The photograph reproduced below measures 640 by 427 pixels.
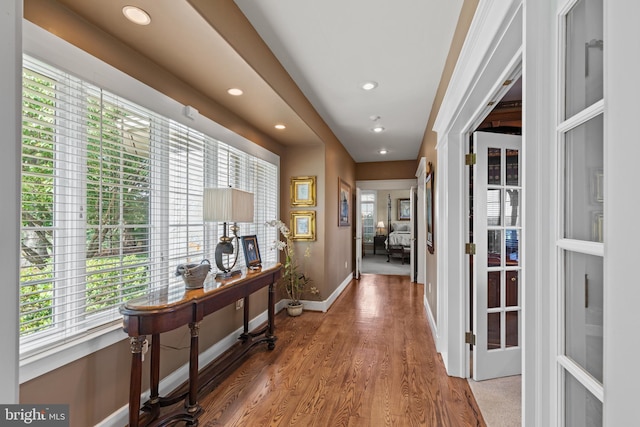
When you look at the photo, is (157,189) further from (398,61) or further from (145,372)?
(398,61)

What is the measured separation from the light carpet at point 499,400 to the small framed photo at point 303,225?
2.49 meters

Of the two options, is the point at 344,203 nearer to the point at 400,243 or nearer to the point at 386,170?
the point at 386,170

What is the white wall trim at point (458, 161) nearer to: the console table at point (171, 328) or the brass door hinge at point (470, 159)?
the brass door hinge at point (470, 159)

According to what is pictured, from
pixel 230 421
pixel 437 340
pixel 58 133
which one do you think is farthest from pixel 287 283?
pixel 58 133

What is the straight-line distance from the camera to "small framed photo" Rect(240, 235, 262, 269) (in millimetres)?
2832

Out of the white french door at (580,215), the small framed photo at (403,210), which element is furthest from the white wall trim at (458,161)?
the small framed photo at (403,210)

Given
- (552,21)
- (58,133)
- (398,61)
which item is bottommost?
(58,133)

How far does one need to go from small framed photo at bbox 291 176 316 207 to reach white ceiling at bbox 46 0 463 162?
0.88 m

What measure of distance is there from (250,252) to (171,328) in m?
1.24

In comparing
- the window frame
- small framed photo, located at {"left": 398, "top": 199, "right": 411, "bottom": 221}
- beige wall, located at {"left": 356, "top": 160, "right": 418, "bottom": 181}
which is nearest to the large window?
the window frame

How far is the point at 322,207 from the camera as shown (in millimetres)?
4207

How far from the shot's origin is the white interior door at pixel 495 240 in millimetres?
2316

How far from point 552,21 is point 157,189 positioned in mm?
2238

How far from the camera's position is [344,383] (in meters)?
2.35
